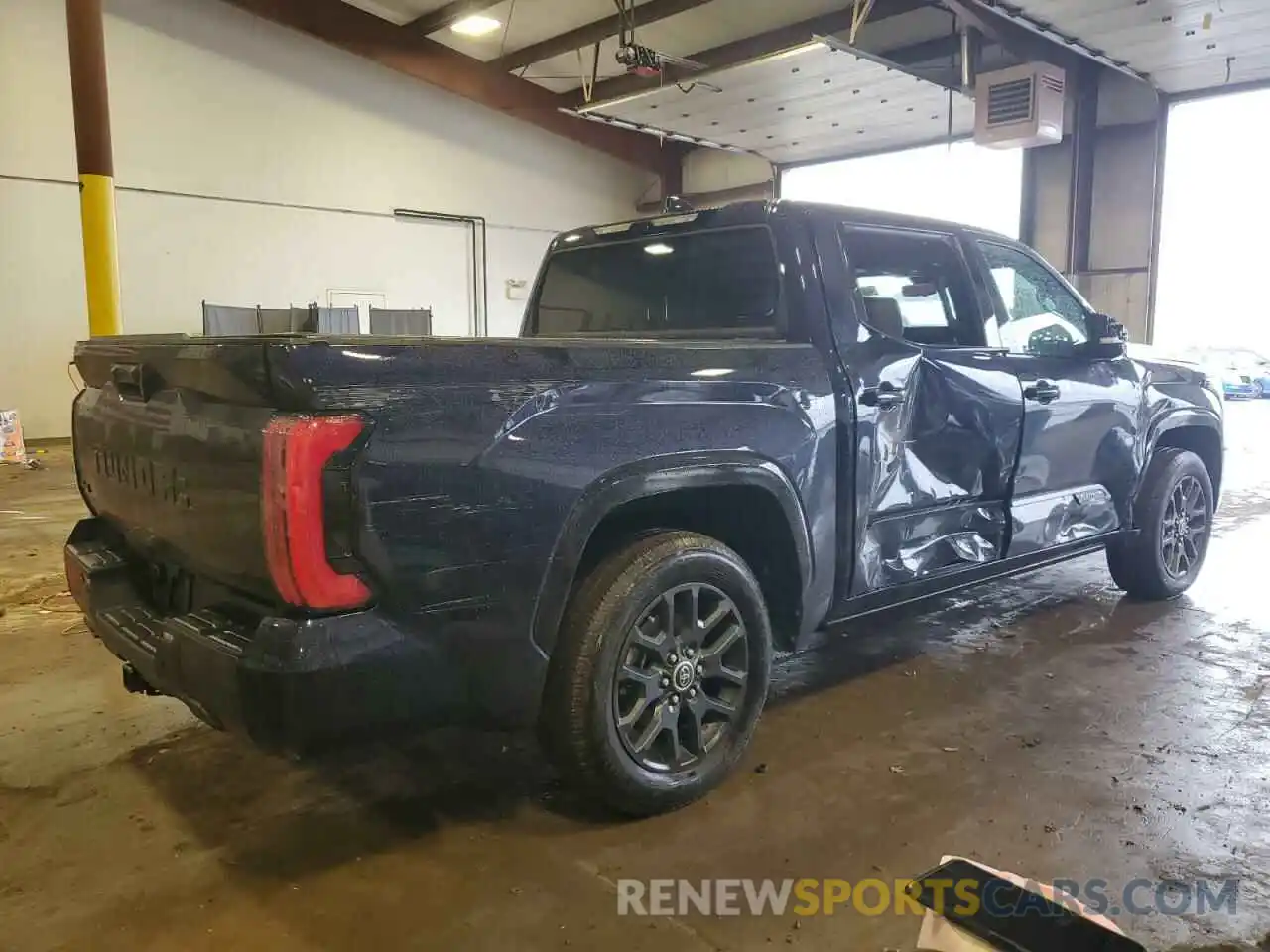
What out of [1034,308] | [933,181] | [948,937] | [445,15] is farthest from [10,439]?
[933,181]

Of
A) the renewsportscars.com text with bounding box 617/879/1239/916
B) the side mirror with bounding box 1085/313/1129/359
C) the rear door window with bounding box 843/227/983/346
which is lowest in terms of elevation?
the renewsportscars.com text with bounding box 617/879/1239/916

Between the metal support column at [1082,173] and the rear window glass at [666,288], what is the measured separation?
953 centimetres

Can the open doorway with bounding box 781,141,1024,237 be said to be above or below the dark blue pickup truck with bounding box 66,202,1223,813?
above

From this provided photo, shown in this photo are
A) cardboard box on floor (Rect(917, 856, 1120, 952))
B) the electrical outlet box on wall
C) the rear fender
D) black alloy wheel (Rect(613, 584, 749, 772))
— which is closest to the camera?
cardboard box on floor (Rect(917, 856, 1120, 952))

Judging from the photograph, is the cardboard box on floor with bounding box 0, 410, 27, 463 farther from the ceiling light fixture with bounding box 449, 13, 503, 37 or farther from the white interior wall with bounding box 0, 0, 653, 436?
the ceiling light fixture with bounding box 449, 13, 503, 37

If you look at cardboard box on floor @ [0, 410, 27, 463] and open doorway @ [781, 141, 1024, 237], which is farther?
open doorway @ [781, 141, 1024, 237]

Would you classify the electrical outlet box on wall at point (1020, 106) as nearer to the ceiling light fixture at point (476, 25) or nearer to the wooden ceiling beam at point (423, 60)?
the ceiling light fixture at point (476, 25)

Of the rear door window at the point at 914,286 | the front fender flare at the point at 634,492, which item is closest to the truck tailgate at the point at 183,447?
the front fender flare at the point at 634,492

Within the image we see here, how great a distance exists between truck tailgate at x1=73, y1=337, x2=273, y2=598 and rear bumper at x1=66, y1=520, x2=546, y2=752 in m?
0.13

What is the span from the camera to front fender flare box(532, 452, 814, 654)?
221 centimetres

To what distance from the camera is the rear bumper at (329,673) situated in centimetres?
187

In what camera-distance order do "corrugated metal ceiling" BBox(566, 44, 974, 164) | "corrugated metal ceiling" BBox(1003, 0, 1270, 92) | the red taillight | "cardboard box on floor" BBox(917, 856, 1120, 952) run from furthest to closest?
"corrugated metal ceiling" BBox(566, 44, 974, 164)
"corrugated metal ceiling" BBox(1003, 0, 1270, 92)
the red taillight
"cardboard box on floor" BBox(917, 856, 1120, 952)

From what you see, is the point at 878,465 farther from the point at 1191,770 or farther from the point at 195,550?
the point at 195,550

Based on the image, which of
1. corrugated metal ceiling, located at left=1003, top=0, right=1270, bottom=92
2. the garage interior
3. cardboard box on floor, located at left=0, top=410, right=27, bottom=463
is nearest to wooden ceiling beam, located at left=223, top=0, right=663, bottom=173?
the garage interior
